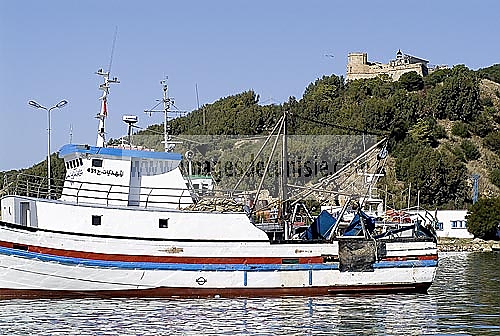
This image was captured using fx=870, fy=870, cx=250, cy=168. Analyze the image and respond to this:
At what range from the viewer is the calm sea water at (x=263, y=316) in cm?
2122

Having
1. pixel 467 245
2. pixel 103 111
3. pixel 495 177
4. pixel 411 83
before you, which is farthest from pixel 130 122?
pixel 411 83

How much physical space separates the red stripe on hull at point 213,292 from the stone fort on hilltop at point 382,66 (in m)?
128

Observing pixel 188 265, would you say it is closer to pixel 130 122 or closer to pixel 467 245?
pixel 130 122

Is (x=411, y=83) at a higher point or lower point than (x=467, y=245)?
higher

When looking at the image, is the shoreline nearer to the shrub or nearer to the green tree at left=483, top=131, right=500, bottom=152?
the green tree at left=483, top=131, right=500, bottom=152

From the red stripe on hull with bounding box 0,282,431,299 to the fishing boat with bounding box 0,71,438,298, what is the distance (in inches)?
1.2

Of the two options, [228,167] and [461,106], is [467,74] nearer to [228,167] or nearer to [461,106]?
[461,106]

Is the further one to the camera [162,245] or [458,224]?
[458,224]

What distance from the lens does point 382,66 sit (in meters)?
161

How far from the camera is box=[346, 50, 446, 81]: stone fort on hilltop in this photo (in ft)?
510

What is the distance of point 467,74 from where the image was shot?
136250 mm

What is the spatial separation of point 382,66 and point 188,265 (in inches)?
5442

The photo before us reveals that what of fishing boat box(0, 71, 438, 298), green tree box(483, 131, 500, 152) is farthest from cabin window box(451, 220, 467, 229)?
fishing boat box(0, 71, 438, 298)

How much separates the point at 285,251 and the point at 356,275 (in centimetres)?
266
